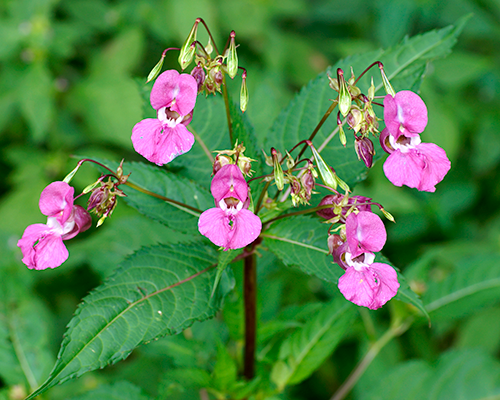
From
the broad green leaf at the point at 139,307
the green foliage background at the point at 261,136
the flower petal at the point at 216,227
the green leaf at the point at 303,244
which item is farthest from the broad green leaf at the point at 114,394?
the flower petal at the point at 216,227

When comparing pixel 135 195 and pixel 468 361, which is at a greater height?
pixel 135 195

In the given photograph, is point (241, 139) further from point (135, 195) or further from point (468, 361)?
point (468, 361)

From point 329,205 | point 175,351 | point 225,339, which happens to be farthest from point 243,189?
point 225,339

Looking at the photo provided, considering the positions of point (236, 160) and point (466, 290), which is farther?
point (466, 290)

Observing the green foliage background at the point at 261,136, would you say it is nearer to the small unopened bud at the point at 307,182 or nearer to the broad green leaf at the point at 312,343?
the broad green leaf at the point at 312,343

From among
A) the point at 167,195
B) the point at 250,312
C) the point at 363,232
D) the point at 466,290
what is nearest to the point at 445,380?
the point at 466,290

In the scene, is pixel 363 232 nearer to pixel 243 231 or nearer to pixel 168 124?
pixel 243 231

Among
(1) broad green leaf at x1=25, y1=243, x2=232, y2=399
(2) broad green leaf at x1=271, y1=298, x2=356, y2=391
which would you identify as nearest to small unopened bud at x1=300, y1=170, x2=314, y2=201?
(1) broad green leaf at x1=25, y1=243, x2=232, y2=399
